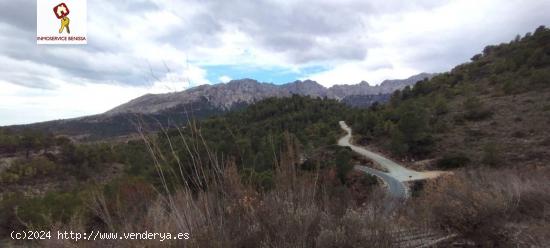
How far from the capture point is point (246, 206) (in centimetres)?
293

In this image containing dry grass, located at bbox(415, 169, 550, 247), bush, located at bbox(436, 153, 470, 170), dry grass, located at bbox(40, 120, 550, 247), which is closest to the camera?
dry grass, located at bbox(40, 120, 550, 247)

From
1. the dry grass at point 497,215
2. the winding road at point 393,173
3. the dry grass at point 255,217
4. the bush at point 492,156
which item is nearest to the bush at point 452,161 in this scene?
the winding road at point 393,173

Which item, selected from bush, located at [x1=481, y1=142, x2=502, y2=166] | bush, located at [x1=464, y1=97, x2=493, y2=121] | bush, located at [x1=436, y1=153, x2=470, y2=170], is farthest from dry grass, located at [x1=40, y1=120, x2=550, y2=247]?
bush, located at [x1=464, y1=97, x2=493, y2=121]

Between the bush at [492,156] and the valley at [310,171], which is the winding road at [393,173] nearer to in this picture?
the valley at [310,171]

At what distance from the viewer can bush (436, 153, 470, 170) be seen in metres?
31.6

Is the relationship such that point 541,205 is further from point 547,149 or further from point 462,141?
point 462,141

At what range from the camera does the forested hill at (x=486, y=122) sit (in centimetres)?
3116

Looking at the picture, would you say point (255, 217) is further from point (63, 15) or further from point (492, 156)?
point (492, 156)

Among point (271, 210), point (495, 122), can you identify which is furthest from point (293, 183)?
point (495, 122)

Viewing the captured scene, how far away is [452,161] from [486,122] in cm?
1192

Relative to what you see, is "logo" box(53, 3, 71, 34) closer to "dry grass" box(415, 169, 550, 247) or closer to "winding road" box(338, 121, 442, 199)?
"dry grass" box(415, 169, 550, 247)

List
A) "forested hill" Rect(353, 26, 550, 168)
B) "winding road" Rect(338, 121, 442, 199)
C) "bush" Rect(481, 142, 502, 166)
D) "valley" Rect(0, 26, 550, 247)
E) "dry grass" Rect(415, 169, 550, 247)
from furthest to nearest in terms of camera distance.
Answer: "forested hill" Rect(353, 26, 550, 168) → "winding road" Rect(338, 121, 442, 199) → "bush" Rect(481, 142, 502, 166) → "dry grass" Rect(415, 169, 550, 247) → "valley" Rect(0, 26, 550, 247)

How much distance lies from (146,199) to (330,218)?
6.48 feet

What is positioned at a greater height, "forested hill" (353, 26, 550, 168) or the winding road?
"forested hill" (353, 26, 550, 168)
